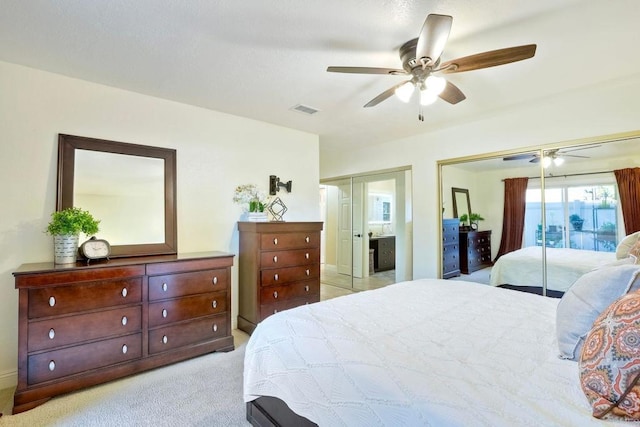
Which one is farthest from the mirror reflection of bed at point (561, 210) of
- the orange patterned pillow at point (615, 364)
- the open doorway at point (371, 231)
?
the orange patterned pillow at point (615, 364)

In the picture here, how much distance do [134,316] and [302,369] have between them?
6.09ft

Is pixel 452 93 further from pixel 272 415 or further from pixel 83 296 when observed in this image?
pixel 83 296

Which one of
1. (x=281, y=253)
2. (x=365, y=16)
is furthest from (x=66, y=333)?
(x=365, y=16)

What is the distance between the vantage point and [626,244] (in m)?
2.62

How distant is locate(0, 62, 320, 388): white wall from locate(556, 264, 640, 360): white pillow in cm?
310

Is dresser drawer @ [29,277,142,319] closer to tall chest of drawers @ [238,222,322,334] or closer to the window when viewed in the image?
tall chest of drawers @ [238,222,322,334]

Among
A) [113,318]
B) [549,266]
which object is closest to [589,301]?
[549,266]

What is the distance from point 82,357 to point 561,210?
4.56 metres

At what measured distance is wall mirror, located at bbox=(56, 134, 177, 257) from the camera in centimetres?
260

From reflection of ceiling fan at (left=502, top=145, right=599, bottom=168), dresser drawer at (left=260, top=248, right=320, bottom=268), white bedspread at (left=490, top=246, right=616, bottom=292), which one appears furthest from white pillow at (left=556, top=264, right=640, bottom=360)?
dresser drawer at (left=260, top=248, right=320, bottom=268)

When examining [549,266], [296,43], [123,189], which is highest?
[296,43]

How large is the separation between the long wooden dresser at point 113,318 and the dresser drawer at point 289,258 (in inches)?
17.3

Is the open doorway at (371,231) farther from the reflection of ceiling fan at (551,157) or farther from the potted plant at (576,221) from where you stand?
the potted plant at (576,221)

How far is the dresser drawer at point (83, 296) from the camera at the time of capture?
2.07m
